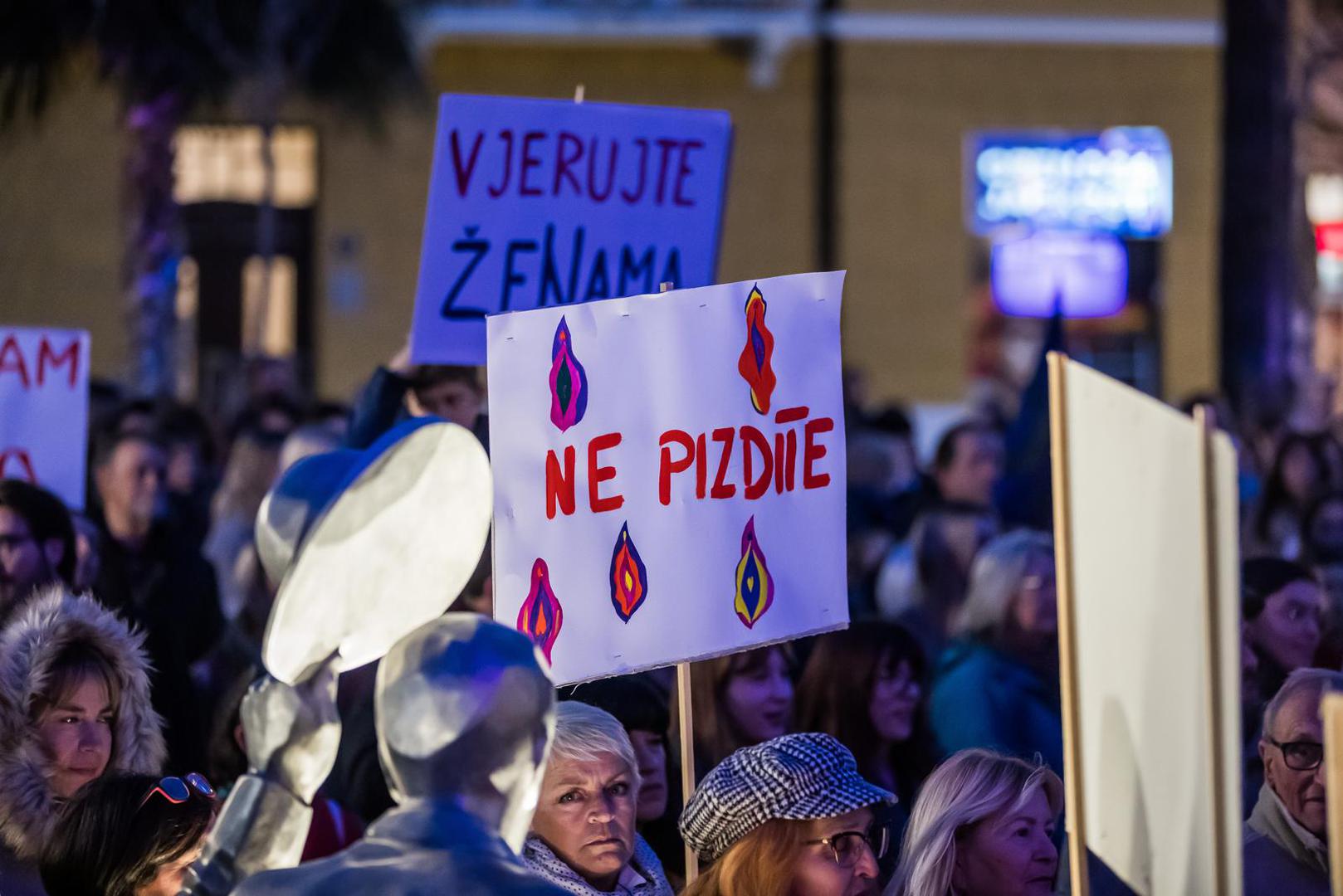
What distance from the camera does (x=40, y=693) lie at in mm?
3502

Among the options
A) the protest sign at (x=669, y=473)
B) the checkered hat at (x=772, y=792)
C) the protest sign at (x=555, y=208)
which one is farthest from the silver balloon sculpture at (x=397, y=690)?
the protest sign at (x=555, y=208)

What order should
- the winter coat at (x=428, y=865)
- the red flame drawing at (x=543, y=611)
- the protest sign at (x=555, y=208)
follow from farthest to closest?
the protest sign at (x=555, y=208) < the red flame drawing at (x=543, y=611) < the winter coat at (x=428, y=865)

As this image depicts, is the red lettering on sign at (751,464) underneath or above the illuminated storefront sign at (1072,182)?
underneath

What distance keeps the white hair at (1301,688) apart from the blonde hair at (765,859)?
101 centimetres

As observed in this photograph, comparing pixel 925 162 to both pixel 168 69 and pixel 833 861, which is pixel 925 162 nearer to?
pixel 168 69

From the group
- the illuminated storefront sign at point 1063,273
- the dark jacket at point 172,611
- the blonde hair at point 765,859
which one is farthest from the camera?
the illuminated storefront sign at point 1063,273

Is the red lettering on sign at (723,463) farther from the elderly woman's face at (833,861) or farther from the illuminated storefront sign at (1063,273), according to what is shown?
the illuminated storefront sign at (1063,273)

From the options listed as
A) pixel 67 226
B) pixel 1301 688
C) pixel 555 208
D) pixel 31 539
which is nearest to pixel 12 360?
pixel 31 539

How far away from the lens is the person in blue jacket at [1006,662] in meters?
4.74

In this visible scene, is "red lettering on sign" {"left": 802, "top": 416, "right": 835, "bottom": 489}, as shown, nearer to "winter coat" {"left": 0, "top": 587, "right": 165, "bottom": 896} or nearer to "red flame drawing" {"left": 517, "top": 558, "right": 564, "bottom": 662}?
"red flame drawing" {"left": 517, "top": 558, "right": 564, "bottom": 662}

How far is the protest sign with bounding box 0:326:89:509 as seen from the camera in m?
5.88

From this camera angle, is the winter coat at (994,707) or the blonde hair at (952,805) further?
the winter coat at (994,707)

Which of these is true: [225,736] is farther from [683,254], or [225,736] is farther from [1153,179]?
[1153,179]

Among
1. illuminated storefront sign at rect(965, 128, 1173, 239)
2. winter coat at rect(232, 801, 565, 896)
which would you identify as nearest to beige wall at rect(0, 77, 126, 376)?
illuminated storefront sign at rect(965, 128, 1173, 239)
